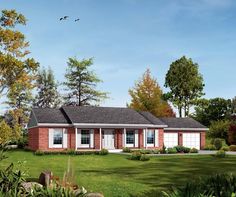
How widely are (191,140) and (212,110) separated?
25914 mm

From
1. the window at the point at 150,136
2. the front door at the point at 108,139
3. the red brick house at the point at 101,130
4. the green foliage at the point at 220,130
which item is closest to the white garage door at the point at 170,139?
the red brick house at the point at 101,130

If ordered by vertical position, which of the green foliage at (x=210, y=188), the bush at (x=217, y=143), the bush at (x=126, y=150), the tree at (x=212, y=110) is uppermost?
the tree at (x=212, y=110)

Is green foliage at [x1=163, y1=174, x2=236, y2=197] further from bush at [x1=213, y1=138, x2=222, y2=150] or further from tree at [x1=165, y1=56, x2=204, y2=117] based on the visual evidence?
tree at [x1=165, y1=56, x2=204, y2=117]

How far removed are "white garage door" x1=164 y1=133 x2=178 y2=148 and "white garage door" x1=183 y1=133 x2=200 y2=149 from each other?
128 cm

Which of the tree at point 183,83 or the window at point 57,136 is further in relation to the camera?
the tree at point 183,83


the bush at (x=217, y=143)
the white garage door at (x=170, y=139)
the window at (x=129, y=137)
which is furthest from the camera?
the bush at (x=217, y=143)

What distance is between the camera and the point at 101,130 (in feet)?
156

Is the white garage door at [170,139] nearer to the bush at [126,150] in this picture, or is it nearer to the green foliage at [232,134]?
the green foliage at [232,134]

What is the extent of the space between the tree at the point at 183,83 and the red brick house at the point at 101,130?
67.8 ft

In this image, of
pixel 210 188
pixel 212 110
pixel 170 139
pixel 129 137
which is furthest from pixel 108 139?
pixel 210 188

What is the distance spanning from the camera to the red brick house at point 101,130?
44.8 m

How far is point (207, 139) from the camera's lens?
69062 mm

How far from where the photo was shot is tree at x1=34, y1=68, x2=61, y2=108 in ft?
266

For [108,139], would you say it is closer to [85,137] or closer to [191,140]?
[85,137]
